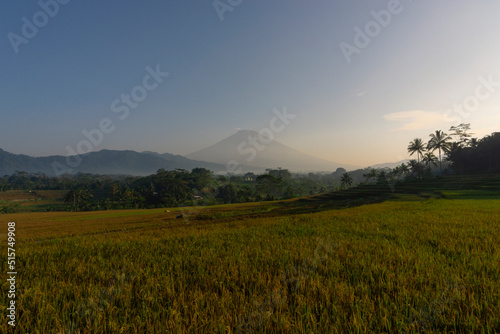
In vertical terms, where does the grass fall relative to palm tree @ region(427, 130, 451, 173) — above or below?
below

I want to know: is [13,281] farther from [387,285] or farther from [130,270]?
[387,285]

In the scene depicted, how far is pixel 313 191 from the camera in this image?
103 meters

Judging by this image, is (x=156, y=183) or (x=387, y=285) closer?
(x=387, y=285)

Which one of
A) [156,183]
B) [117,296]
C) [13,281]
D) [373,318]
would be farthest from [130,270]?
[156,183]

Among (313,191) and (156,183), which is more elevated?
(156,183)

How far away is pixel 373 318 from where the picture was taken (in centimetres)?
228

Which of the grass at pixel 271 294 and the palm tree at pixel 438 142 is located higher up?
the palm tree at pixel 438 142

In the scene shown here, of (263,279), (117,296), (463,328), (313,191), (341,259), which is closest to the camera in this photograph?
(463,328)

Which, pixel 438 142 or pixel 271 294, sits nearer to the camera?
pixel 271 294

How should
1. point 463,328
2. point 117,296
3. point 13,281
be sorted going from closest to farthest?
point 463,328, point 117,296, point 13,281

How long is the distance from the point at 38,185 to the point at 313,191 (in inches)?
5517

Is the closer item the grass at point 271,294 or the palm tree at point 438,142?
the grass at point 271,294

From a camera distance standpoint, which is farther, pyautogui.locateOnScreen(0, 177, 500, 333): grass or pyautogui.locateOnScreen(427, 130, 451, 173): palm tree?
pyautogui.locateOnScreen(427, 130, 451, 173): palm tree

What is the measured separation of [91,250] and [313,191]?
104 meters
